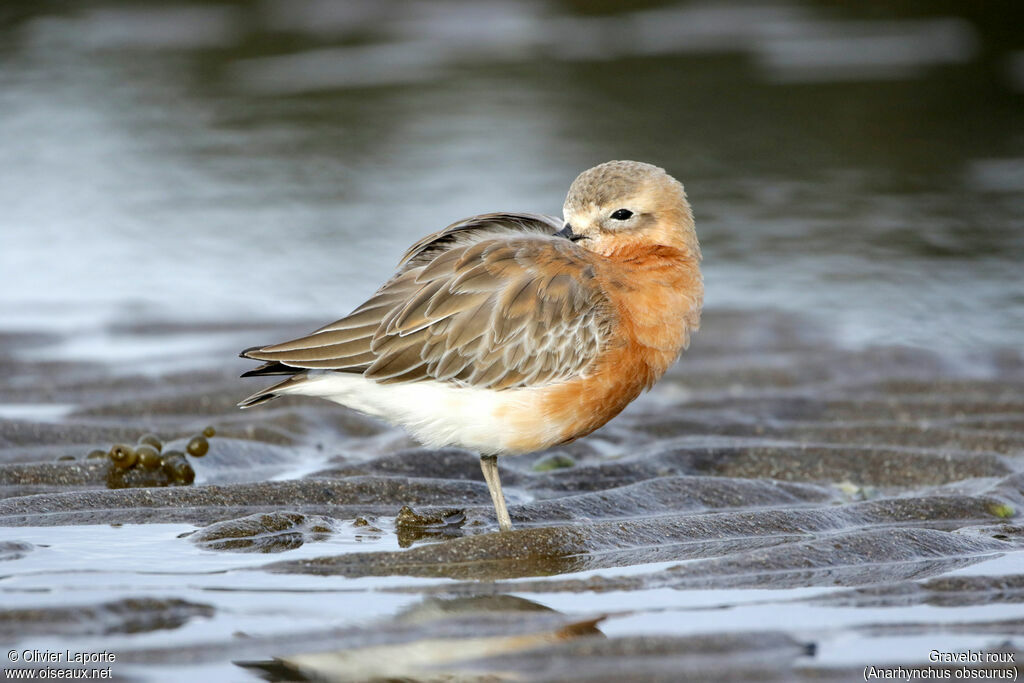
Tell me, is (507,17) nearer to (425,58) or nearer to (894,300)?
(425,58)

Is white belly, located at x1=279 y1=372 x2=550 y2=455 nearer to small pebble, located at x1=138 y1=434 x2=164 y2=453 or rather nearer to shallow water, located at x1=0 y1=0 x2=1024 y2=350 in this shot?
small pebble, located at x1=138 y1=434 x2=164 y2=453

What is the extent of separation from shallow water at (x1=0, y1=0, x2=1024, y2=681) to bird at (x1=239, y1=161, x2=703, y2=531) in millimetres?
551

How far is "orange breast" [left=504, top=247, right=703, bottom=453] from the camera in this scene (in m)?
6.54

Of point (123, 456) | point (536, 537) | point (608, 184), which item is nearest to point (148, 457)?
point (123, 456)

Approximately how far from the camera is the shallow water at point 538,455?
5.22 metres

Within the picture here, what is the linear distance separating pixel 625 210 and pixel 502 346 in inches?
40.1

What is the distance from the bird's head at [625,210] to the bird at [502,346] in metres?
0.01

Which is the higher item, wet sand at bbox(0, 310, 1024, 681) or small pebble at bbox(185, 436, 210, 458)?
small pebble at bbox(185, 436, 210, 458)

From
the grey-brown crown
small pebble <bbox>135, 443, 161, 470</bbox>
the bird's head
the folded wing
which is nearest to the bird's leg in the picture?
the folded wing

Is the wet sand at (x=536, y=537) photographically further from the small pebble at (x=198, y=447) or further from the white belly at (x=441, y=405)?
the white belly at (x=441, y=405)

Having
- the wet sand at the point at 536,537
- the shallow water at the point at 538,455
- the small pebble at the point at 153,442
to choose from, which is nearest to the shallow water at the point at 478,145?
the shallow water at the point at 538,455

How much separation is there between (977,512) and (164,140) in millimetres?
12788

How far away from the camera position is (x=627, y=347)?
664 cm

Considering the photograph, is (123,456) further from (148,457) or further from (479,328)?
(479,328)
